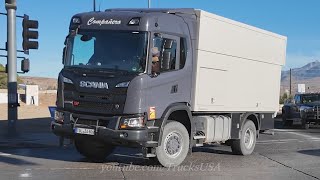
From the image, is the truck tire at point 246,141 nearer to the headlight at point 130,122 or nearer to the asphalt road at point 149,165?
the asphalt road at point 149,165

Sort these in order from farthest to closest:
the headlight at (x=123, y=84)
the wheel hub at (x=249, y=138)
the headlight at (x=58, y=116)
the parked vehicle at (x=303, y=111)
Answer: the parked vehicle at (x=303, y=111) < the wheel hub at (x=249, y=138) < the headlight at (x=58, y=116) < the headlight at (x=123, y=84)

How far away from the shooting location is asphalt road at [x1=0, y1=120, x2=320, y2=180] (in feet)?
32.3

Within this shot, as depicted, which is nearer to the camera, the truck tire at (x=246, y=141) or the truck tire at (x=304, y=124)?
the truck tire at (x=246, y=141)

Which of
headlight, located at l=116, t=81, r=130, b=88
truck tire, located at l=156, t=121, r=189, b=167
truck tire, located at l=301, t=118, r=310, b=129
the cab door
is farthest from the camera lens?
truck tire, located at l=301, t=118, r=310, b=129

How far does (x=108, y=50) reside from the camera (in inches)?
404

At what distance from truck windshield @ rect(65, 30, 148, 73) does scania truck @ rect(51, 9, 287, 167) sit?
0.06 feet

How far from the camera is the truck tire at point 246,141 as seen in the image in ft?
44.2

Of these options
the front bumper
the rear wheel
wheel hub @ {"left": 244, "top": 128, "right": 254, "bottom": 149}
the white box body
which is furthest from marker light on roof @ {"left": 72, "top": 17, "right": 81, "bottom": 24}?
the rear wheel

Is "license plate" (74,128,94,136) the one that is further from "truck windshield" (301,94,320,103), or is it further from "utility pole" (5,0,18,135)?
"truck windshield" (301,94,320,103)

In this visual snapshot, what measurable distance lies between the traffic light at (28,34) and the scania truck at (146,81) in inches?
236

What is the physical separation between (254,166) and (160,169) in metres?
2.28

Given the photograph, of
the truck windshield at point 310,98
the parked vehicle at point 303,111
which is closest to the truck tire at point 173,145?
the parked vehicle at point 303,111

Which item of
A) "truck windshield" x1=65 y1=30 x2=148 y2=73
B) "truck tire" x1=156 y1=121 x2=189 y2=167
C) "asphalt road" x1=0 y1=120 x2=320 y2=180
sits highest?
"truck windshield" x1=65 y1=30 x2=148 y2=73

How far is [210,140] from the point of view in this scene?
1206 cm
